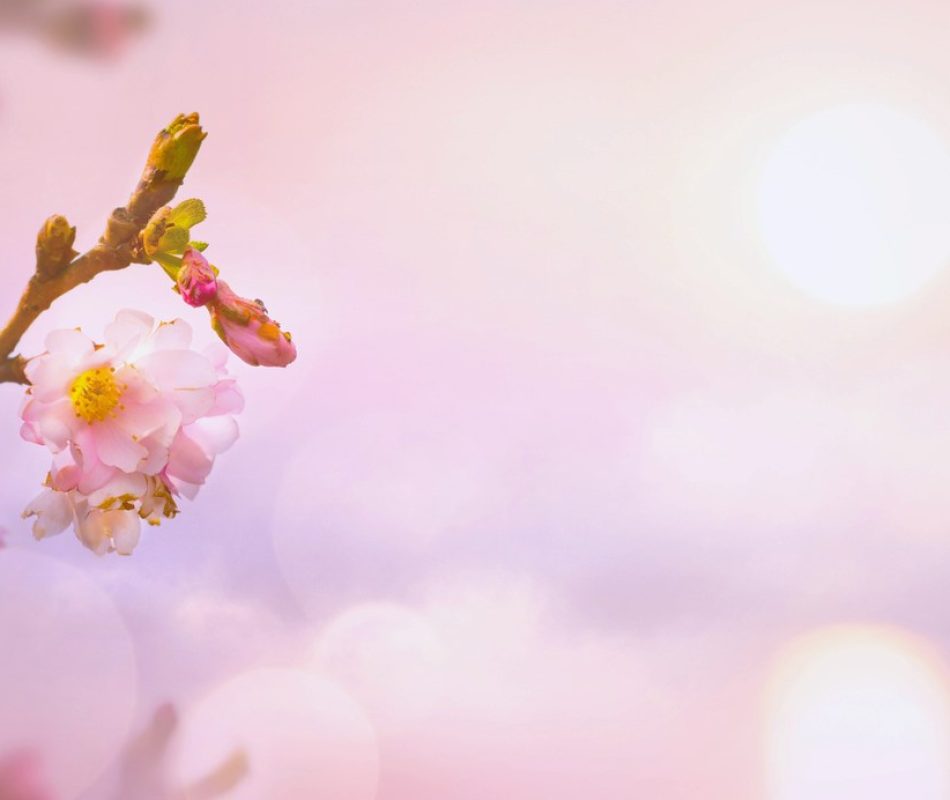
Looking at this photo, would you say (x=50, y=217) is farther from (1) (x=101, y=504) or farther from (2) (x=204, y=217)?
(1) (x=101, y=504)

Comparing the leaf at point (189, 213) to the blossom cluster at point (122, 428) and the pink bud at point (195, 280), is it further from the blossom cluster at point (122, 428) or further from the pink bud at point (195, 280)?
the blossom cluster at point (122, 428)

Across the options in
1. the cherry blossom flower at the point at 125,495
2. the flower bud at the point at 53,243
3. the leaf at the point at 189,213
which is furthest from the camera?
the cherry blossom flower at the point at 125,495

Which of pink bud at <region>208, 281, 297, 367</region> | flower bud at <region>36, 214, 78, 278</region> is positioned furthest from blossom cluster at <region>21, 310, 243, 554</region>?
flower bud at <region>36, 214, 78, 278</region>

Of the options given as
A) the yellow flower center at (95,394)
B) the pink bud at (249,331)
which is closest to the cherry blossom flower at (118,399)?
the yellow flower center at (95,394)

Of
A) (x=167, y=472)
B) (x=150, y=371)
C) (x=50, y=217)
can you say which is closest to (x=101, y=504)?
(x=167, y=472)

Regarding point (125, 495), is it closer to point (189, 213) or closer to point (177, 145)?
point (189, 213)

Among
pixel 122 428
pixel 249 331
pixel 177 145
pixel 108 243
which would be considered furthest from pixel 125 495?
pixel 177 145
